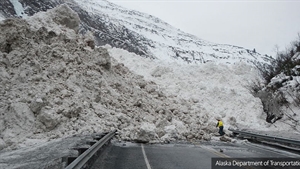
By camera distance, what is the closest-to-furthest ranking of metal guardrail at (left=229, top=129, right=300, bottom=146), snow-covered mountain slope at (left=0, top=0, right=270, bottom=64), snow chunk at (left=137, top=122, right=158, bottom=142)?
1. metal guardrail at (left=229, top=129, right=300, bottom=146)
2. snow chunk at (left=137, top=122, right=158, bottom=142)
3. snow-covered mountain slope at (left=0, top=0, right=270, bottom=64)

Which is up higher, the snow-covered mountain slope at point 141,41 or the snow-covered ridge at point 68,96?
the snow-covered mountain slope at point 141,41

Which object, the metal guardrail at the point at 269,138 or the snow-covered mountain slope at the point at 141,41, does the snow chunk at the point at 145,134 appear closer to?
the metal guardrail at the point at 269,138

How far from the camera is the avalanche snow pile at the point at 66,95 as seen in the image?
11.5 meters

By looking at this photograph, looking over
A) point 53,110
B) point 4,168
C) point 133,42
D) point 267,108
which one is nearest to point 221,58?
point 133,42

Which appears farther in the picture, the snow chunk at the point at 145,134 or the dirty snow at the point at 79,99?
the snow chunk at the point at 145,134

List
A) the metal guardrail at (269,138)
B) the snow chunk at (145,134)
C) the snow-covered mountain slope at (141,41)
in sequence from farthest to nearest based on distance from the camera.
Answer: the snow-covered mountain slope at (141,41), the snow chunk at (145,134), the metal guardrail at (269,138)

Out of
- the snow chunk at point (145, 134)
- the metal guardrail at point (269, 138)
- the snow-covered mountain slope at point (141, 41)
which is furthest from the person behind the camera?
the snow-covered mountain slope at point (141, 41)

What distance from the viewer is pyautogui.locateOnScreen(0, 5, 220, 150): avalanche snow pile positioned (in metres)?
11.5

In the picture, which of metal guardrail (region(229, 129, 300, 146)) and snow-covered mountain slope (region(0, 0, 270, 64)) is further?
snow-covered mountain slope (region(0, 0, 270, 64))

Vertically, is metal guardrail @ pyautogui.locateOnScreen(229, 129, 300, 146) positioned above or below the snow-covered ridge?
below

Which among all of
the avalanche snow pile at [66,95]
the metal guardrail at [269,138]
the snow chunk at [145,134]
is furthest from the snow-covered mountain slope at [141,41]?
the metal guardrail at [269,138]

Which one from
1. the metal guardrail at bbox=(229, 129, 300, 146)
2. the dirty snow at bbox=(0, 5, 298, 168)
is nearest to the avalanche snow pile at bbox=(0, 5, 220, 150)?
the dirty snow at bbox=(0, 5, 298, 168)

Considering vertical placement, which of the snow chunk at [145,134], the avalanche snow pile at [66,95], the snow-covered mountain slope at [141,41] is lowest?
the snow chunk at [145,134]

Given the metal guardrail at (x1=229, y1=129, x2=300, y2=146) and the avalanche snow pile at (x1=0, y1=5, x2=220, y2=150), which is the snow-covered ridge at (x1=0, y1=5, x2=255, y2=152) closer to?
the avalanche snow pile at (x1=0, y1=5, x2=220, y2=150)
